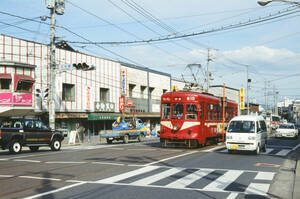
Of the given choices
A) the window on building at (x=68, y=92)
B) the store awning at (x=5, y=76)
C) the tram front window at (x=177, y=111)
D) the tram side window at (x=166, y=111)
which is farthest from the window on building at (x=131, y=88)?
the tram front window at (x=177, y=111)

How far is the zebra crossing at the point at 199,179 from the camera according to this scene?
8906 mm

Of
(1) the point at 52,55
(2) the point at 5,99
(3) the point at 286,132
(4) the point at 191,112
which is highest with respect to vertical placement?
(1) the point at 52,55

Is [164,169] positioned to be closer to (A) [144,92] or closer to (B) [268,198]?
(B) [268,198]

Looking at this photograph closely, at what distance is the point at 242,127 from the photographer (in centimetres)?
1794

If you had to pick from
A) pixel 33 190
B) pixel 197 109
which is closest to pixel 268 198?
pixel 33 190

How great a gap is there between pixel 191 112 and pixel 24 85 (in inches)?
605

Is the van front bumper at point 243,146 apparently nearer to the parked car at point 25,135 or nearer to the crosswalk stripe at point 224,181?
the crosswalk stripe at point 224,181

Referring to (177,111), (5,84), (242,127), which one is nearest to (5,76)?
(5,84)

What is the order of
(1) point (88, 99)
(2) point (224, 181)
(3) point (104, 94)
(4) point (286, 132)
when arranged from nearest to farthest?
(2) point (224, 181) → (4) point (286, 132) → (1) point (88, 99) → (3) point (104, 94)

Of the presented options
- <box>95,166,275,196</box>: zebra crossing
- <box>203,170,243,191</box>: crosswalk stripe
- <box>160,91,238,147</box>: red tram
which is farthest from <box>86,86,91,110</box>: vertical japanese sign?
<box>203,170,243,191</box>: crosswalk stripe

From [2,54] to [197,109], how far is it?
683 inches

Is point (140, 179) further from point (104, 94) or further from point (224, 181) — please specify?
point (104, 94)

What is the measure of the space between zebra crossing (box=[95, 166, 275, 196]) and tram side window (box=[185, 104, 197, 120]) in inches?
317

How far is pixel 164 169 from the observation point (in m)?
12.0
